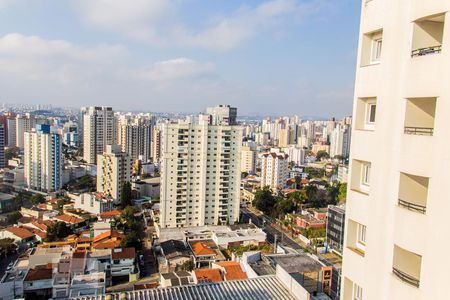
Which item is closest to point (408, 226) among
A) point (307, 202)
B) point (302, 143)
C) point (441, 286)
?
point (441, 286)

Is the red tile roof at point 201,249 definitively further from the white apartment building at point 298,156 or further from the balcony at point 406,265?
the white apartment building at point 298,156

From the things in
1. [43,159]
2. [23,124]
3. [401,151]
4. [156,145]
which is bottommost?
[43,159]

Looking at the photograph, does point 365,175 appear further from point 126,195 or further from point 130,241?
point 126,195

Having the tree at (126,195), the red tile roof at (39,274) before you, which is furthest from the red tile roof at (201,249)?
the tree at (126,195)

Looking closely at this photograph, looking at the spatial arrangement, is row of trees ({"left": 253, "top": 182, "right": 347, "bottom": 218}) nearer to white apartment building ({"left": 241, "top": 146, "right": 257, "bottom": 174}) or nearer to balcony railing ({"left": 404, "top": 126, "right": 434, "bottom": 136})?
white apartment building ({"left": 241, "top": 146, "right": 257, "bottom": 174})

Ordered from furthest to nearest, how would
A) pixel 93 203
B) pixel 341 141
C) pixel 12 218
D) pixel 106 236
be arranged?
pixel 341 141
pixel 93 203
pixel 12 218
pixel 106 236

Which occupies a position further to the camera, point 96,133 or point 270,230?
point 96,133

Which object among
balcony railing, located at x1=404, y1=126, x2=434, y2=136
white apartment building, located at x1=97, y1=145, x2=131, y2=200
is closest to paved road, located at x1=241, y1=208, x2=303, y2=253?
white apartment building, located at x1=97, y1=145, x2=131, y2=200

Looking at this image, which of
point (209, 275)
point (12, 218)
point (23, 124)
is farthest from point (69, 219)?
point (23, 124)
